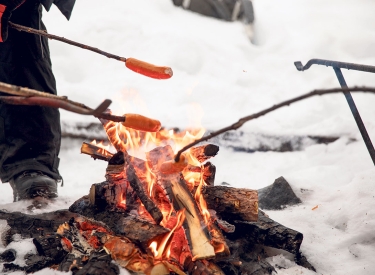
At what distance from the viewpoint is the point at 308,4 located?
32.8 ft

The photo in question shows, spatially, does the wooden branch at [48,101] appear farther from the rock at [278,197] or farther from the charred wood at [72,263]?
the rock at [278,197]

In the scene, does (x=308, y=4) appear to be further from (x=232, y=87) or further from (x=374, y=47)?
(x=232, y=87)

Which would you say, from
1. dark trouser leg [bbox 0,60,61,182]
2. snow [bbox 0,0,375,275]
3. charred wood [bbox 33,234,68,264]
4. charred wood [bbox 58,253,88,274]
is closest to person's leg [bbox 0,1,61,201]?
dark trouser leg [bbox 0,60,61,182]

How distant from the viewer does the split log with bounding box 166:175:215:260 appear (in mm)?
2195

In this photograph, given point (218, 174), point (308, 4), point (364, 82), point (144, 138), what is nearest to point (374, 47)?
point (364, 82)

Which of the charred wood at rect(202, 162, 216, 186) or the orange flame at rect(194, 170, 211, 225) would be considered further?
the charred wood at rect(202, 162, 216, 186)

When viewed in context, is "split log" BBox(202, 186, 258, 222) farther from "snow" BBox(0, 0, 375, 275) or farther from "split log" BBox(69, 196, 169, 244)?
"split log" BBox(69, 196, 169, 244)

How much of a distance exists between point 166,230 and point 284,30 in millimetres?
7449

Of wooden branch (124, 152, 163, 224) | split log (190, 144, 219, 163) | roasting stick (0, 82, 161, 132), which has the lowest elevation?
wooden branch (124, 152, 163, 224)

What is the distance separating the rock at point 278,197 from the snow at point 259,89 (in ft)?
0.35

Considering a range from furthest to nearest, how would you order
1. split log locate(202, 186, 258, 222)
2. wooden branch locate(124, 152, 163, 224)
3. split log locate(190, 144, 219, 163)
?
split log locate(190, 144, 219, 163), split log locate(202, 186, 258, 222), wooden branch locate(124, 152, 163, 224)

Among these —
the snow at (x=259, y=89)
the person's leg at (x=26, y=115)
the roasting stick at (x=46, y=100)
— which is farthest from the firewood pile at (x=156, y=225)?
the roasting stick at (x=46, y=100)

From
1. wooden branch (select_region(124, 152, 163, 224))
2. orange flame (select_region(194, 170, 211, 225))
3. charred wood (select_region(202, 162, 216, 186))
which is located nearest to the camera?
wooden branch (select_region(124, 152, 163, 224))

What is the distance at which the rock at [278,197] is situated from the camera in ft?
11.1
